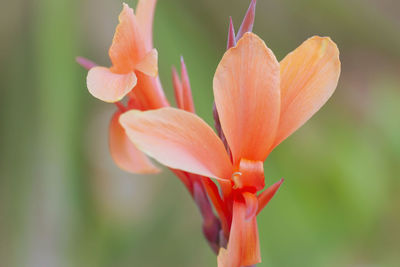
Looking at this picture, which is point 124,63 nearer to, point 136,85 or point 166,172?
point 136,85

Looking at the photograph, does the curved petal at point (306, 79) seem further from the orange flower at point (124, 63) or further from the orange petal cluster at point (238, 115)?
the orange flower at point (124, 63)

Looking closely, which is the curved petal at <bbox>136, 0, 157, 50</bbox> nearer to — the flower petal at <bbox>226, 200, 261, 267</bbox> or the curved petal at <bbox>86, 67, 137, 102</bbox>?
the curved petal at <bbox>86, 67, 137, 102</bbox>

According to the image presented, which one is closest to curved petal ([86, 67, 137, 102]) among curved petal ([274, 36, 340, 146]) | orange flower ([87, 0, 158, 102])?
orange flower ([87, 0, 158, 102])

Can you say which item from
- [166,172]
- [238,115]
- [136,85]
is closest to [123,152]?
[136,85]

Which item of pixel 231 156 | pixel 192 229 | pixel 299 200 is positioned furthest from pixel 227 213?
pixel 192 229

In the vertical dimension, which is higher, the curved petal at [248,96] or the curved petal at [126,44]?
the curved petal at [126,44]

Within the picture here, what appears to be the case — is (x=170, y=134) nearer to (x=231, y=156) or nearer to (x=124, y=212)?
(x=231, y=156)

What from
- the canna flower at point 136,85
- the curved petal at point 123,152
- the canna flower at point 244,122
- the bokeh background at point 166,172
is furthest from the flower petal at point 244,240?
the bokeh background at point 166,172
